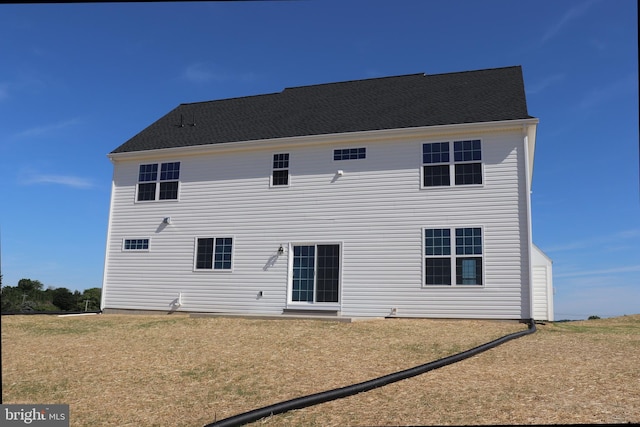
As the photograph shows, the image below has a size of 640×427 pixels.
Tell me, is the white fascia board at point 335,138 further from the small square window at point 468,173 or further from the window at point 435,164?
the small square window at point 468,173

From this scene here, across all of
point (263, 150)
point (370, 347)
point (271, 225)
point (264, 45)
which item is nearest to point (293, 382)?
point (370, 347)

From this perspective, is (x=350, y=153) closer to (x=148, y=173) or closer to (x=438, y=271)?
(x=438, y=271)

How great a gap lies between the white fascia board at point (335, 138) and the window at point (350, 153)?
278 millimetres

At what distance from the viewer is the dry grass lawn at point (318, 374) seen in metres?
5.58

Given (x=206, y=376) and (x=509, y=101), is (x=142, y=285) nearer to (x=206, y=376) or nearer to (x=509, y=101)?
(x=206, y=376)

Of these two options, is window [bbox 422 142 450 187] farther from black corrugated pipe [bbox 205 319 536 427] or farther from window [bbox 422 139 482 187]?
black corrugated pipe [bbox 205 319 536 427]

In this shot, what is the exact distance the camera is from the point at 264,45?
40.8ft

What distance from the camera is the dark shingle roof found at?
52.1ft

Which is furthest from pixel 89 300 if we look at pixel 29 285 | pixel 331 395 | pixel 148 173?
pixel 331 395

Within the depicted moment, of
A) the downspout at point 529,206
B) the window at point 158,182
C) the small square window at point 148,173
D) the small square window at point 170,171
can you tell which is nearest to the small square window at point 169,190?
the window at point 158,182

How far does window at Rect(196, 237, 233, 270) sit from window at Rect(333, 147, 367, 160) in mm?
4479

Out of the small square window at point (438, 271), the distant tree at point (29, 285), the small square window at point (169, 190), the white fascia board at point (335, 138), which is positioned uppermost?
the white fascia board at point (335, 138)

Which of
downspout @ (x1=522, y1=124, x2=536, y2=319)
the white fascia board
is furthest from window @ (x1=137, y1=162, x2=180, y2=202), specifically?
downspout @ (x1=522, y1=124, x2=536, y2=319)

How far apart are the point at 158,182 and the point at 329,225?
6703mm
